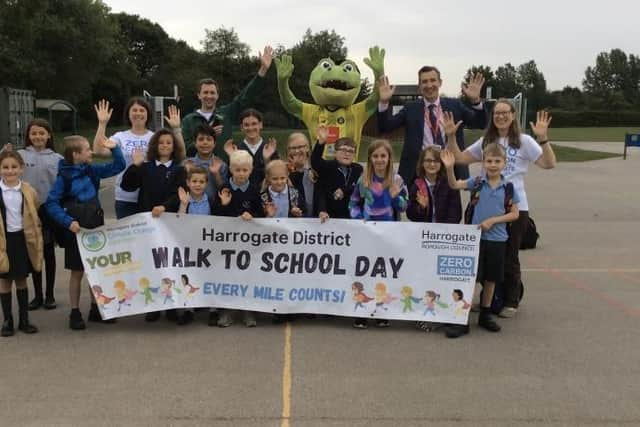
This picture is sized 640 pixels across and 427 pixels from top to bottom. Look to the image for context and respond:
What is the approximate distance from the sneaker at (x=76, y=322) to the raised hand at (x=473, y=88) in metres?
4.00

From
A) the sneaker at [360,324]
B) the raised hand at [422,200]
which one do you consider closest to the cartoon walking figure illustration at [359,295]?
the sneaker at [360,324]

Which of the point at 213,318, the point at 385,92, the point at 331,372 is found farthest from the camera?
the point at 385,92

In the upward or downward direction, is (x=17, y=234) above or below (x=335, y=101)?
below

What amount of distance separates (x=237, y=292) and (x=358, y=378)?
1.45 m

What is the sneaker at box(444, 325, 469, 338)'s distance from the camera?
4656mm

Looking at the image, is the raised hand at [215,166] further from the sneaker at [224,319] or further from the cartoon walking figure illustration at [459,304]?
the cartoon walking figure illustration at [459,304]

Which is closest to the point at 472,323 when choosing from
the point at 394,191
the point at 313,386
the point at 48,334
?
the point at 394,191

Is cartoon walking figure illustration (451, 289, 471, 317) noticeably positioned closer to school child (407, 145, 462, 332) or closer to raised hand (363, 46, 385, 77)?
school child (407, 145, 462, 332)

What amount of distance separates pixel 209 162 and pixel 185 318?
1.33 m

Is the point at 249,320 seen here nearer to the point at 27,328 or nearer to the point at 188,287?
the point at 188,287

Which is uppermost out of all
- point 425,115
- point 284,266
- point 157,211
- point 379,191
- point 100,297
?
point 425,115

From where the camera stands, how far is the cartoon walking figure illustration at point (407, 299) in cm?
484

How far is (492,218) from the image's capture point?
479 cm

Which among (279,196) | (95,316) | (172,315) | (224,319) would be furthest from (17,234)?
(279,196)
